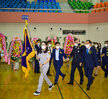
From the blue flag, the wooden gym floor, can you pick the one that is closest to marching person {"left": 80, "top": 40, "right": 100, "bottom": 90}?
the wooden gym floor

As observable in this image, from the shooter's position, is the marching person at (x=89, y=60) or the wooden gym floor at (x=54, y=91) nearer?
the wooden gym floor at (x=54, y=91)

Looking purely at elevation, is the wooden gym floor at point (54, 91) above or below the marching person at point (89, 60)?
below

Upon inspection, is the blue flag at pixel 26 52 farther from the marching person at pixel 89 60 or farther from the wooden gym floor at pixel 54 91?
the marching person at pixel 89 60

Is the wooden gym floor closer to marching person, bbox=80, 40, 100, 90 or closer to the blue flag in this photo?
marching person, bbox=80, 40, 100, 90

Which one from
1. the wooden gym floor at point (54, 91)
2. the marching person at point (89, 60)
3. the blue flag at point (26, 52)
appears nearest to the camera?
the wooden gym floor at point (54, 91)

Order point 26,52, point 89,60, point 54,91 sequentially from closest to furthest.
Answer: point 54,91
point 89,60
point 26,52

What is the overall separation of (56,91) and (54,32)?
351 inches

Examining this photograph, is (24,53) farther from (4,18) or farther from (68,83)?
(4,18)

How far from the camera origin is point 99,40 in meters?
13.3

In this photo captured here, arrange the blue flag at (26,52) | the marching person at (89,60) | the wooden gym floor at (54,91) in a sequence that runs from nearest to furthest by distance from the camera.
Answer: the wooden gym floor at (54,91) < the marching person at (89,60) < the blue flag at (26,52)

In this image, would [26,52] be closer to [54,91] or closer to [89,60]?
[54,91]

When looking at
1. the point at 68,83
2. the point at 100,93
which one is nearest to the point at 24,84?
the point at 68,83

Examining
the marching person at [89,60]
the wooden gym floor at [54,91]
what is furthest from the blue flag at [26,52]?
the marching person at [89,60]

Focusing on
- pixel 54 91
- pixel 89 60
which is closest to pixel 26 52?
pixel 54 91
